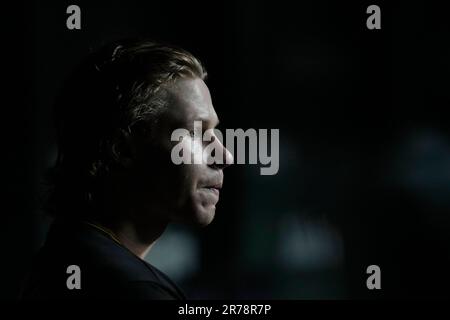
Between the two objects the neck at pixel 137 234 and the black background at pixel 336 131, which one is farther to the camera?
the black background at pixel 336 131

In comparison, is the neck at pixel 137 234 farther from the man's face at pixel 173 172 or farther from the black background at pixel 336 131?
the black background at pixel 336 131

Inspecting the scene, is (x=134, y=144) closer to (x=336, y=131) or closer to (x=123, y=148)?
(x=123, y=148)

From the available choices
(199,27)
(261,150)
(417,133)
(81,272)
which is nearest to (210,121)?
(81,272)

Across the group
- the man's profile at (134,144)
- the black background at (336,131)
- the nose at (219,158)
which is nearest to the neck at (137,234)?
the man's profile at (134,144)

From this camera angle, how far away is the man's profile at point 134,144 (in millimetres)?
872

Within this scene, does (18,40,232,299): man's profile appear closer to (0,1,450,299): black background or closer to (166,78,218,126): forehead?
(166,78,218,126): forehead

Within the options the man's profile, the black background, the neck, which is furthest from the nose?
the black background

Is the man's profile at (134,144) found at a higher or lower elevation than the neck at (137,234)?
higher

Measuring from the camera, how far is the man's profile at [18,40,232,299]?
0.87 meters

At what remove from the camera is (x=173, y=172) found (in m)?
0.88

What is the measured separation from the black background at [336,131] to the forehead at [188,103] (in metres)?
1.24

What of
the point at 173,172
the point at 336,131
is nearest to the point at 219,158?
the point at 173,172

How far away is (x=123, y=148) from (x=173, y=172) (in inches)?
3.3
